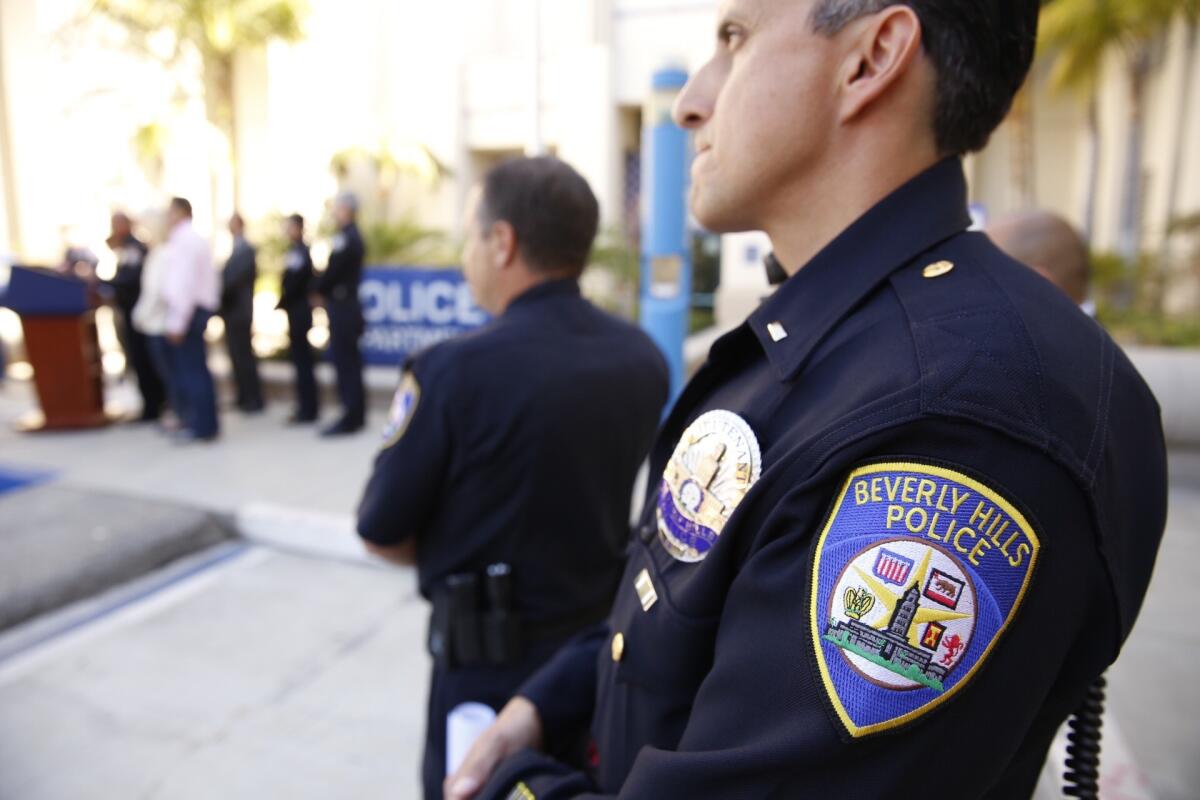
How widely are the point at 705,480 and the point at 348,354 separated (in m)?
6.13

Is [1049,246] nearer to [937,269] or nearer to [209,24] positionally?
[937,269]

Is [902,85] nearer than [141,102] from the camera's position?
Yes

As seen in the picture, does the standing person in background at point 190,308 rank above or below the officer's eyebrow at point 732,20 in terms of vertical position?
below

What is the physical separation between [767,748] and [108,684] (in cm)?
329

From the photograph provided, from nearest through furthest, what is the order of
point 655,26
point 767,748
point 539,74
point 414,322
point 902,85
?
1. point 767,748
2. point 902,85
3. point 539,74
4. point 414,322
5. point 655,26

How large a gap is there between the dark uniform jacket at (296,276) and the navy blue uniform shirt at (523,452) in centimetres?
546

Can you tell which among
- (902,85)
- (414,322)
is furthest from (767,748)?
(414,322)

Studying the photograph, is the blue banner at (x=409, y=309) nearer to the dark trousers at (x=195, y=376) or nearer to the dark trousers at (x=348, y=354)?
the dark trousers at (x=348, y=354)

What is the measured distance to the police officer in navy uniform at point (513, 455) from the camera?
1.78 meters

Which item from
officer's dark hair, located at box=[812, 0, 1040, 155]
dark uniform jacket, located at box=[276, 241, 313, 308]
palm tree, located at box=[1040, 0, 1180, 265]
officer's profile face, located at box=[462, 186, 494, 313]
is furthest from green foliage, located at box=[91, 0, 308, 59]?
officer's dark hair, located at box=[812, 0, 1040, 155]

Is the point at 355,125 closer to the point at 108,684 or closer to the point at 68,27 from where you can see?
the point at 68,27

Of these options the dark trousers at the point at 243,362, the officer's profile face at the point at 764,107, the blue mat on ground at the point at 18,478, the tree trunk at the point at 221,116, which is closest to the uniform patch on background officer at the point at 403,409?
the officer's profile face at the point at 764,107

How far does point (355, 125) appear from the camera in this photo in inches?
691

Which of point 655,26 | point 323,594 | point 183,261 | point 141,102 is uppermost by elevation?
point 655,26
